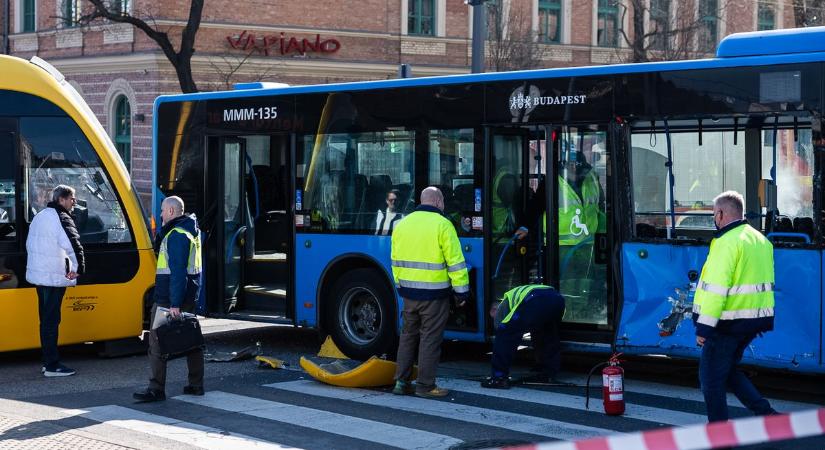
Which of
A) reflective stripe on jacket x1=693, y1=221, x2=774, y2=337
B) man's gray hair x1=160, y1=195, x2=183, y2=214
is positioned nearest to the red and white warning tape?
reflective stripe on jacket x1=693, y1=221, x2=774, y2=337

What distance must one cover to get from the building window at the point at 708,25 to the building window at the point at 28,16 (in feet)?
61.0

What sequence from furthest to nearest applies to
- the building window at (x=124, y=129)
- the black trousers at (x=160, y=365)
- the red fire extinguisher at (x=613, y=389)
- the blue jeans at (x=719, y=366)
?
the building window at (x=124, y=129) → the black trousers at (x=160, y=365) → the red fire extinguisher at (x=613, y=389) → the blue jeans at (x=719, y=366)

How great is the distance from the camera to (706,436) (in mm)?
5887

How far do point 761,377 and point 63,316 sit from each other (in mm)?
6397

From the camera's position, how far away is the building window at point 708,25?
35188mm

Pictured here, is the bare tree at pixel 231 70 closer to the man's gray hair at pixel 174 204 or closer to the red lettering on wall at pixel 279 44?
the red lettering on wall at pixel 279 44

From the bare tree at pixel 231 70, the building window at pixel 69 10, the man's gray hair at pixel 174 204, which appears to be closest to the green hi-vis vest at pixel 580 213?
the man's gray hair at pixel 174 204

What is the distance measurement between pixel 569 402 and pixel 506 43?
24178 mm

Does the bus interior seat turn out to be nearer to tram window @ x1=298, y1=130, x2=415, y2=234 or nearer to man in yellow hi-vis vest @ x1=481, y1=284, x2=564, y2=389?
man in yellow hi-vis vest @ x1=481, y1=284, x2=564, y2=389

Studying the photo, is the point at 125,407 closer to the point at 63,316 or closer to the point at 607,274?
the point at 63,316

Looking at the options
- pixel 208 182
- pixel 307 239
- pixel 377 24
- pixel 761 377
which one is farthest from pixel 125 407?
pixel 377 24

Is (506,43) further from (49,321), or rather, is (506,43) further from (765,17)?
(49,321)

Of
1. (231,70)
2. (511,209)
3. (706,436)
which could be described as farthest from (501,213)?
(231,70)

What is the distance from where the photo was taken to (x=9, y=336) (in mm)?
11508
